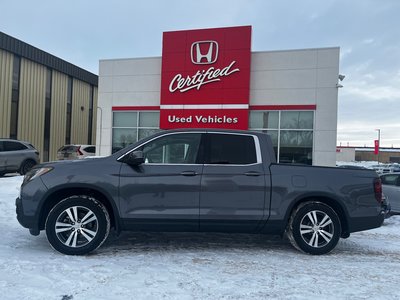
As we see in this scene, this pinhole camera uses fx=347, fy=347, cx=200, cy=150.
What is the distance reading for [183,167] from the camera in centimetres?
480

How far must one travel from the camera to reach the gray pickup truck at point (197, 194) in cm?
463

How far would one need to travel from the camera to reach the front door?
4672 mm

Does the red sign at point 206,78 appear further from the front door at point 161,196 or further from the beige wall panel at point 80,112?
the beige wall panel at point 80,112

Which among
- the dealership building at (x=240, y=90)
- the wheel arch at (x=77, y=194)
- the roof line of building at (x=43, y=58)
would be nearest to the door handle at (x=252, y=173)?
the wheel arch at (x=77, y=194)

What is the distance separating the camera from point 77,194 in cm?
479

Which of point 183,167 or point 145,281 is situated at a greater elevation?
point 183,167

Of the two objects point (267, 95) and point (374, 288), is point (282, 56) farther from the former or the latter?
point (374, 288)

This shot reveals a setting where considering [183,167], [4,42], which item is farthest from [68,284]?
[4,42]

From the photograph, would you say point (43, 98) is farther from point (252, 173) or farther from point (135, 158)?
point (252, 173)

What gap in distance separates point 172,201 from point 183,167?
0.49 meters

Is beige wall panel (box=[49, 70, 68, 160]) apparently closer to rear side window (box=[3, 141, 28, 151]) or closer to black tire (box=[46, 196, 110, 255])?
rear side window (box=[3, 141, 28, 151])

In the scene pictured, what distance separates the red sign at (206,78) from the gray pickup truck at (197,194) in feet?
34.3

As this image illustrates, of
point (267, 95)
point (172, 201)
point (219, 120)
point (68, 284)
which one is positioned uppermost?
point (267, 95)

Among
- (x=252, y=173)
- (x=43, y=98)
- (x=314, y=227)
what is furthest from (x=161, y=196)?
(x=43, y=98)
